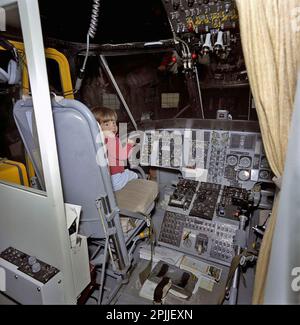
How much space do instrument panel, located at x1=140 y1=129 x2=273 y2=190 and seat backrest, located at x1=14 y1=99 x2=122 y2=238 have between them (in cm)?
114

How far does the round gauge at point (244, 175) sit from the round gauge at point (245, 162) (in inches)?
2.1

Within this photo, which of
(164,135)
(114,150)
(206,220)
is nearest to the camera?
(114,150)

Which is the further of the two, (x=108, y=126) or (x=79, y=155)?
(x=108, y=126)

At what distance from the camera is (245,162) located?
2.09m

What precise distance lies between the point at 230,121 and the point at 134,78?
5.65 ft

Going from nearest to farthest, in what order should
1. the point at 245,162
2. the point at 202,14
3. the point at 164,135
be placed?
the point at 202,14 < the point at 245,162 < the point at 164,135

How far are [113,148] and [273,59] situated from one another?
47.8 inches

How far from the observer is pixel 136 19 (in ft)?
6.40

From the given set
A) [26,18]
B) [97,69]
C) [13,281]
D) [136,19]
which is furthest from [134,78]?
[13,281]

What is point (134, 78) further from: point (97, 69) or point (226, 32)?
point (226, 32)

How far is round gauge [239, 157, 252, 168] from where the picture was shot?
6.82 feet

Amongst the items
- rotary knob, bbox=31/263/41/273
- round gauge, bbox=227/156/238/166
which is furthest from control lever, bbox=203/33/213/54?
rotary knob, bbox=31/263/41/273

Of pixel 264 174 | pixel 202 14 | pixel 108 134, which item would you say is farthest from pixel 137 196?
pixel 202 14

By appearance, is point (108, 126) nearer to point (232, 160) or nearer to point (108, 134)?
point (108, 134)
